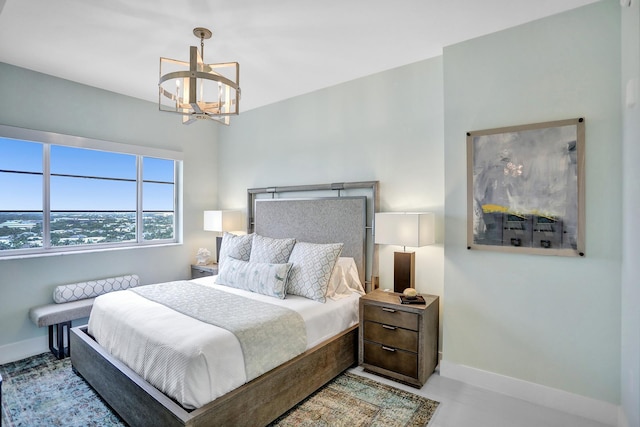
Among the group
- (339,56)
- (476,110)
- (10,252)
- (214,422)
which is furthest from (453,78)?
(10,252)

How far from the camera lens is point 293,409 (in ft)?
7.52

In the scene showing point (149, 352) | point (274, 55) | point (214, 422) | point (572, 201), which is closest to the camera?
point (214, 422)

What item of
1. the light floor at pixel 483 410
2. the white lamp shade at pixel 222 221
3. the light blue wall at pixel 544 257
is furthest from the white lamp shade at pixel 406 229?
the white lamp shade at pixel 222 221

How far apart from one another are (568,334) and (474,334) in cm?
62

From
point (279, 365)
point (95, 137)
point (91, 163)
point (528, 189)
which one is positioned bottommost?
point (279, 365)

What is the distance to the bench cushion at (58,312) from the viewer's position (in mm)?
3033

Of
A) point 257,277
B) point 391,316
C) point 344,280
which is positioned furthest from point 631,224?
point 257,277

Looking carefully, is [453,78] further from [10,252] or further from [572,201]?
[10,252]

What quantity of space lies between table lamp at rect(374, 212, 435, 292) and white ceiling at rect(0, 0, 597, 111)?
1456 millimetres

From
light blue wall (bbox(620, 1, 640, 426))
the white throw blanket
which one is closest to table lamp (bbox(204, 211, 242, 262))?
the white throw blanket

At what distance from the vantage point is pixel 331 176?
12.3 feet

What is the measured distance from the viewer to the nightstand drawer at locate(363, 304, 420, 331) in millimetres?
2584

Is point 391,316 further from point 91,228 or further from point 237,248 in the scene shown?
point 91,228

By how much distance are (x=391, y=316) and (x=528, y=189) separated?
1417 millimetres
